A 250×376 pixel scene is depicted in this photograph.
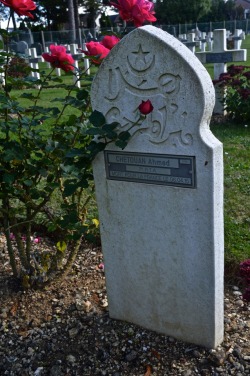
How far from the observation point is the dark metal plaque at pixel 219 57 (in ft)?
25.2

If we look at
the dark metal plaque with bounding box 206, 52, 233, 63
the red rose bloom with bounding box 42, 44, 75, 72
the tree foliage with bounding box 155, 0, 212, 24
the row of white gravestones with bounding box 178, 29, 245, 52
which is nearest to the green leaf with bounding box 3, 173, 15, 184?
the red rose bloom with bounding box 42, 44, 75, 72

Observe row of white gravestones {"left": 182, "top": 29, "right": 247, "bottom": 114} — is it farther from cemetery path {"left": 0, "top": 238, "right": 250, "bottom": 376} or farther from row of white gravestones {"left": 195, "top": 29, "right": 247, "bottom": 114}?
cemetery path {"left": 0, "top": 238, "right": 250, "bottom": 376}

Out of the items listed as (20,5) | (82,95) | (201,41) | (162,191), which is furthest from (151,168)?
(201,41)

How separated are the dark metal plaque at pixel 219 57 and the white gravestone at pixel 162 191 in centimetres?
617

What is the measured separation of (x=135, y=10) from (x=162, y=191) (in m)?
0.81

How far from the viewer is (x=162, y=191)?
6.63 feet

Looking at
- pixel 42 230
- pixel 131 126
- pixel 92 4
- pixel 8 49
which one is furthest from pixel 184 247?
pixel 92 4

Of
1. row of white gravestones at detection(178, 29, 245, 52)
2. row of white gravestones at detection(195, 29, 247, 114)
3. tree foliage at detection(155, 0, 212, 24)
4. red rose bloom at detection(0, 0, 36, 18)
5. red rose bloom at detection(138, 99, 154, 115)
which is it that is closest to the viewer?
red rose bloom at detection(138, 99, 154, 115)

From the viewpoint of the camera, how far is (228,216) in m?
3.57

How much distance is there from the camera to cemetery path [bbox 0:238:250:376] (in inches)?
85.5

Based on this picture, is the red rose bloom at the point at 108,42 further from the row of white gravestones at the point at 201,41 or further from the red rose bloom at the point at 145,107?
the row of white gravestones at the point at 201,41

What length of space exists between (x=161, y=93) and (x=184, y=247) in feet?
2.31

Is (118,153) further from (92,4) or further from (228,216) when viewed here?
(92,4)

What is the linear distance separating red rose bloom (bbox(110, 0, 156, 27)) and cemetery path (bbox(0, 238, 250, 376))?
1567 millimetres
